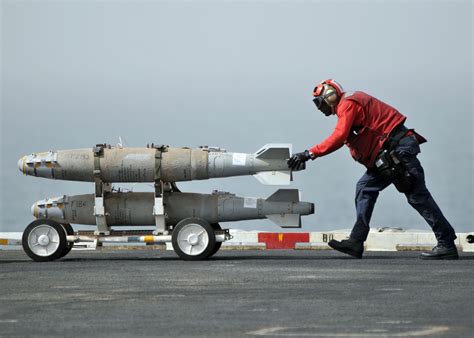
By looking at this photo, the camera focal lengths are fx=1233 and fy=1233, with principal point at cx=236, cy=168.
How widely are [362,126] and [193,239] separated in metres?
2.66

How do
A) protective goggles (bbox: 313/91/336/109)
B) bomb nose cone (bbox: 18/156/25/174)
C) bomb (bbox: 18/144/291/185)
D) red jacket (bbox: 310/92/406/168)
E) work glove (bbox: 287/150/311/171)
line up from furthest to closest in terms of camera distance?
bomb nose cone (bbox: 18/156/25/174)
bomb (bbox: 18/144/291/185)
protective goggles (bbox: 313/91/336/109)
work glove (bbox: 287/150/311/171)
red jacket (bbox: 310/92/406/168)

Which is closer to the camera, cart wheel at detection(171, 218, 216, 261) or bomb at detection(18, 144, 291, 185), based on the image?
cart wheel at detection(171, 218, 216, 261)

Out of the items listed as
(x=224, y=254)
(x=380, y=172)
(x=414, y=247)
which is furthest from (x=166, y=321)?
(x=414, y=247)

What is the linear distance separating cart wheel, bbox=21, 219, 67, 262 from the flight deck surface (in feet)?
2.05

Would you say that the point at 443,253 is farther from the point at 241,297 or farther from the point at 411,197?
the point at 241,297

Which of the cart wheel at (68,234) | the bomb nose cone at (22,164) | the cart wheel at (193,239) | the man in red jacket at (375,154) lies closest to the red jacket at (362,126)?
the man in red jacket at (375,154)

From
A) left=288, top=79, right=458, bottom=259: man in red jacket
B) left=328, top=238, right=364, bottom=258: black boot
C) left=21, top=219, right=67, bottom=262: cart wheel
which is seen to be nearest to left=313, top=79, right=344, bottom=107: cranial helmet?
left=288, top=79, right=458, bottom=259: man in red jacket

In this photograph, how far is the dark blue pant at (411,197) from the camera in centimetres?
1577

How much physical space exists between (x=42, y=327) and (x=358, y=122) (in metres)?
7.24

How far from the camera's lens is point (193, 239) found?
1622cm

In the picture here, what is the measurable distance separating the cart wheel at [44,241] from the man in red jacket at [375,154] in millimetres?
3295

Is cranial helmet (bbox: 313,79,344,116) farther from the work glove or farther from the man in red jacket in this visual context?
the work glove

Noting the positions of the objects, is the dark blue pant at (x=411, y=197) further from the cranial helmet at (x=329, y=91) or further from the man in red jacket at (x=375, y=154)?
the cranial helmet at (x=329, y=91)

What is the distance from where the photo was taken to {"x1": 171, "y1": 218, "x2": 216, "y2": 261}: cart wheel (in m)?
16.2
